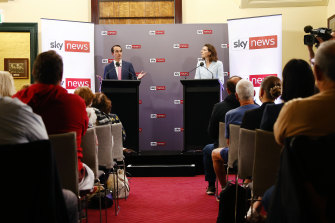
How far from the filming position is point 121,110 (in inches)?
266

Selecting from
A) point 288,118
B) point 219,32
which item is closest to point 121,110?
point 219,32

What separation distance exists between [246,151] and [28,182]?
1.68 metres

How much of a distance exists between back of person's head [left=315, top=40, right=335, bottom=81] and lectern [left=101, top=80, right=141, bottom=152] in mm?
4788

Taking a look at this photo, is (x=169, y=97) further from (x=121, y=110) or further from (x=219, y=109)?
(x=219, y=109)

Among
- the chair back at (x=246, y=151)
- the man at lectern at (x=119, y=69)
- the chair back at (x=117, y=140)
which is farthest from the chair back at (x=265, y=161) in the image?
the man at lectern at (x=119, y=69)

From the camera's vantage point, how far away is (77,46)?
7910mm

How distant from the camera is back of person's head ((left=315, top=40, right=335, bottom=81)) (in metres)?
1.94

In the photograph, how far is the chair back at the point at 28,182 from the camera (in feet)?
6.00

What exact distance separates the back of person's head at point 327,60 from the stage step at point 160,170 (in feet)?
15.1

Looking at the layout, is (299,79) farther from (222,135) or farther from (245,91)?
(222,135)

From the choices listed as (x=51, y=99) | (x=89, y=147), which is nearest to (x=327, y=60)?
(x=51, y=99)

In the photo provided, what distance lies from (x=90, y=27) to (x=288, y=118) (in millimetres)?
6655

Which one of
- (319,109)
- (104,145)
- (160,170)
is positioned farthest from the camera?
(160,170)

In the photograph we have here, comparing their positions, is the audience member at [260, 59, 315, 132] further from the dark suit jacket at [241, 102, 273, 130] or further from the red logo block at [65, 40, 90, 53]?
the red logo block at [65, 40, 90, 53]
